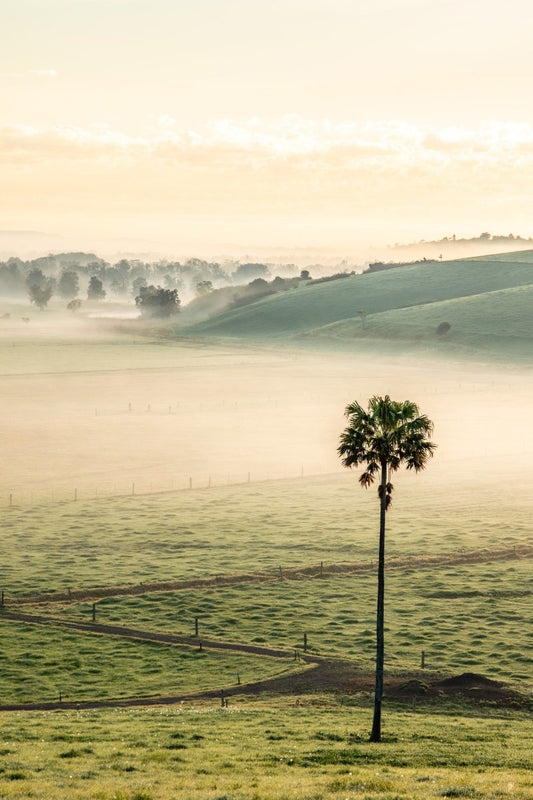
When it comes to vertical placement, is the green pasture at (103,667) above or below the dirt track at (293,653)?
below

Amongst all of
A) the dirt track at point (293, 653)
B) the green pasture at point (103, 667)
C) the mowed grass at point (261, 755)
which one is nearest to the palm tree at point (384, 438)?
the mowed grass at point (261, 755)

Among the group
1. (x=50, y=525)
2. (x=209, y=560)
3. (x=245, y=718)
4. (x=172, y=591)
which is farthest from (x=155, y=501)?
(x=245, y=718)

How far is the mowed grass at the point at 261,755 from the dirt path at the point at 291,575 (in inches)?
1052

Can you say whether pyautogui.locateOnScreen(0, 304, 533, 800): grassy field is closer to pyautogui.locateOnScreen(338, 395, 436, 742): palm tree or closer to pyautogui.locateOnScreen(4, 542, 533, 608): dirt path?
pyautogui.locateOnScreen(4, 542, 533, 608): dirt path

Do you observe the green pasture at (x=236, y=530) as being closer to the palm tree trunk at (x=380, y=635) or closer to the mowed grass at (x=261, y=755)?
the mowed grass at (x=261, y=755)

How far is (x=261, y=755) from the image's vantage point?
3953 cm

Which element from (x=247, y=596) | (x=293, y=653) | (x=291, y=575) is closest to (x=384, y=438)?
(x=293, y=653)

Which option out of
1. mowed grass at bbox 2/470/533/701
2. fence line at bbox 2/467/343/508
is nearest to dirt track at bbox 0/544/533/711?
mowed grass at bbox 2/470/533/701

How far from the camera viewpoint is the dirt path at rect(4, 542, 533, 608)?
249ft

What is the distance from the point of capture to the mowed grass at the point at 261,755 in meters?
33.2

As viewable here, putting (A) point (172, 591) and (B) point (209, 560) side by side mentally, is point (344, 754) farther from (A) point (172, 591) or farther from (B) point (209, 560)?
(B) point (209, 560)

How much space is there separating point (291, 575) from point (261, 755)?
44.6 m

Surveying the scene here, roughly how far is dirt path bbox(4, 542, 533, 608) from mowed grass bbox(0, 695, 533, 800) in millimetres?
26714

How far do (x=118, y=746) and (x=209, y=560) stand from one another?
47291 millimetres
